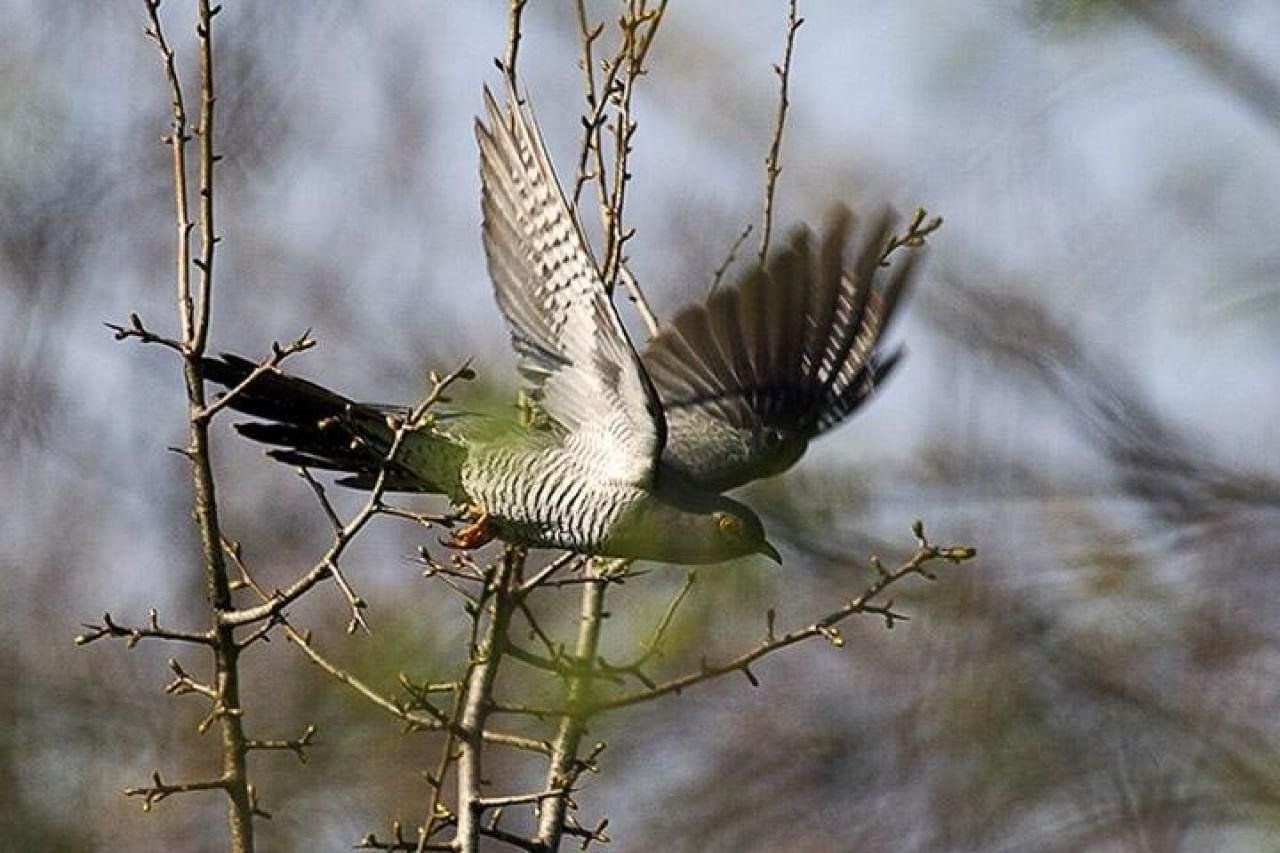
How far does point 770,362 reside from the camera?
454cm

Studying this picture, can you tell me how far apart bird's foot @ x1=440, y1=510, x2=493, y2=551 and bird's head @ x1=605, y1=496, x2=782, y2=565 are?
26cm

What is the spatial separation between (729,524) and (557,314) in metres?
0.48

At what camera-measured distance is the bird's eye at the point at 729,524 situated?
4.04 metres

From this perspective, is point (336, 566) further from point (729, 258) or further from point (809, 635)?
point (729, 258)

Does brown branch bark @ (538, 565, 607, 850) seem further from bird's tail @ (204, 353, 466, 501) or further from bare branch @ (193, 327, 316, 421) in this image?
bare branch @ (193, 327, 316, 421)

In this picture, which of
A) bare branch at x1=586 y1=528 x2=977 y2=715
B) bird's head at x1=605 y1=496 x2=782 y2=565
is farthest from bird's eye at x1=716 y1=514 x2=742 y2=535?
bare branch at x1=586 y1=528 x2=977 y2=715

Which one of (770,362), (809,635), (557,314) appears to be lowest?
(809,635)

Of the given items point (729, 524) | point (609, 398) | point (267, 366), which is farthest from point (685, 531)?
point (267, 366)

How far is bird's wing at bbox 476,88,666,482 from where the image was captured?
391 cm

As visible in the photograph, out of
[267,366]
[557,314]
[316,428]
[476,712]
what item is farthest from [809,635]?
[316,428]

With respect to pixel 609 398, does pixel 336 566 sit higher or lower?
lower

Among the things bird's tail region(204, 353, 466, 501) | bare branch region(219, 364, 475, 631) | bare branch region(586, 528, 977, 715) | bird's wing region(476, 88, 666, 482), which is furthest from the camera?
bird's tail region(204, 353, 466, 501)

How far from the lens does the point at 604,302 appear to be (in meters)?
3.84

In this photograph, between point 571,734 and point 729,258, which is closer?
point 571,734
